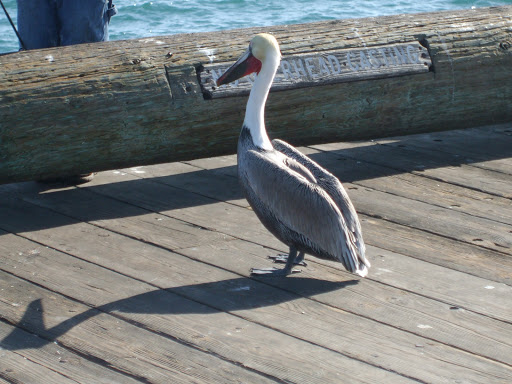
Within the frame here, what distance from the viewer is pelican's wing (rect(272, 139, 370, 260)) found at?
3564mm

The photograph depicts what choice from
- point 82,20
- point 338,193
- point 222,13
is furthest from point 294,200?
point 222,13

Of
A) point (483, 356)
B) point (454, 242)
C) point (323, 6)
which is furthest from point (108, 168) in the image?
point (323, 6)

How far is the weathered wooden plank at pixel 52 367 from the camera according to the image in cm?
280

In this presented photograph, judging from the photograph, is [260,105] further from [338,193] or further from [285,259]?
[285,259]

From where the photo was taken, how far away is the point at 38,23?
5121 mm

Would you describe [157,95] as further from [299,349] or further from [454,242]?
[299,349]

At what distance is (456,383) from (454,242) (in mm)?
1437

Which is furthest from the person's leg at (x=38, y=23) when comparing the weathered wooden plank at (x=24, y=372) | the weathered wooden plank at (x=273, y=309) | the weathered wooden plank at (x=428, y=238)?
the weathered wooden plank at (x=24, y=372)

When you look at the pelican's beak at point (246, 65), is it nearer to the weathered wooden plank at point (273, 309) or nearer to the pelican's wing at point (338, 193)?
the pelican's wing at point (338, 193)

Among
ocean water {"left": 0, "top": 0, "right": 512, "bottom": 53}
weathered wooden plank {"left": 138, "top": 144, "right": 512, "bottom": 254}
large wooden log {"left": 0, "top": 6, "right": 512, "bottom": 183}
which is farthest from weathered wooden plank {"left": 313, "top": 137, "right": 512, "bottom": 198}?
ocean water {"left": 0, "top": 0, "right": 512, "bottom": 53}

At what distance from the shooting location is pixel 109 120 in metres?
4.58

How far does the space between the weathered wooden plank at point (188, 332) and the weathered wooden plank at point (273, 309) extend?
0.03 feet

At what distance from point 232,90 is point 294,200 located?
1447 millimetres

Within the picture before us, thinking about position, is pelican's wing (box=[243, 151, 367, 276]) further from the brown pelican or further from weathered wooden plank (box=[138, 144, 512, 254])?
weathered wooden plank (box=[138, 144, 512, 254])
